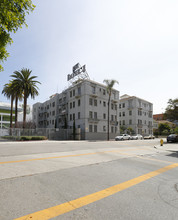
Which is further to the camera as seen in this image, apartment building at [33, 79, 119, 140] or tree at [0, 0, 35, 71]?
apartment building at [33, 79, 119, 140]

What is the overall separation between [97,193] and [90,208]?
0.85m

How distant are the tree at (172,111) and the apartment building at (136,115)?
2083cm

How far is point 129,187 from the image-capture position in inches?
183

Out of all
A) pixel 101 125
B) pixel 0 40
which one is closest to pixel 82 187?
pixel 0 40

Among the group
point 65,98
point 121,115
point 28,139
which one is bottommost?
point 28,139

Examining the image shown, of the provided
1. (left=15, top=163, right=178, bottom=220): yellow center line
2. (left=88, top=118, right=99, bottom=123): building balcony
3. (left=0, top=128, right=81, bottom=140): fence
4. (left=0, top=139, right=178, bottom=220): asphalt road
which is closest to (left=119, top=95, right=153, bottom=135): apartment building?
(left=88, top=118, right=99, bottom=123): building balcony

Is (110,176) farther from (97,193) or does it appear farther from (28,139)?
(28,139)

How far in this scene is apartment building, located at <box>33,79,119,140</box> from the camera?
128 ft

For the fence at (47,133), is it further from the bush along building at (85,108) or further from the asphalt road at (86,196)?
the asphalt road at (86,196)

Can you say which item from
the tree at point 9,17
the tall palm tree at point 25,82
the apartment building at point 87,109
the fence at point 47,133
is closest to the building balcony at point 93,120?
the apartment building at point 87,109

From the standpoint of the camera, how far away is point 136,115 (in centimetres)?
5578

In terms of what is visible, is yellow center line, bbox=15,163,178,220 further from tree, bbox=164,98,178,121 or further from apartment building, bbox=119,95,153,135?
apartment building, bbox=119,95,153,135

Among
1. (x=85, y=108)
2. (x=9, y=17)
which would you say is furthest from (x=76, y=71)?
(x=9, y=17)

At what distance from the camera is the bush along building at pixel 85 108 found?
39.2 m
